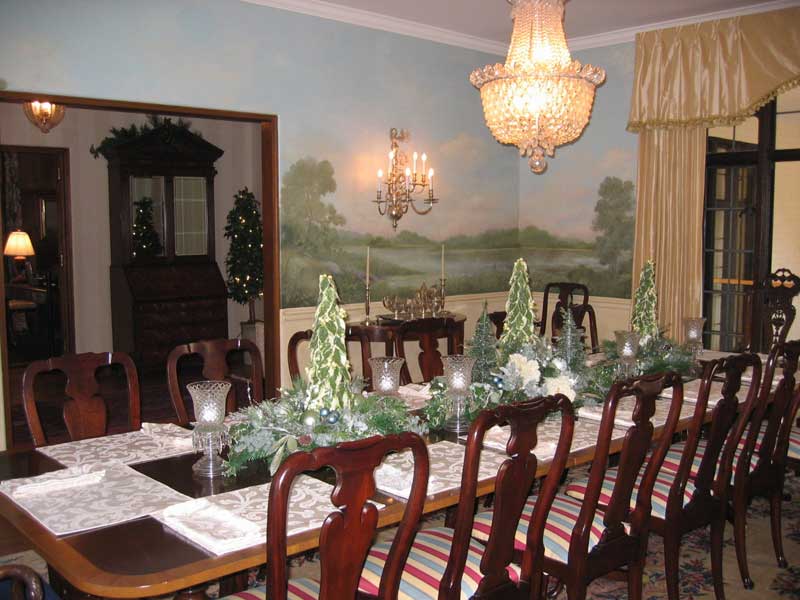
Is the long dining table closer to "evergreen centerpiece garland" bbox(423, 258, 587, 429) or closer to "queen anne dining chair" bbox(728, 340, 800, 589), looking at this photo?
"evergreen centerpiece garland" bbox(423, 258, 587, 429)

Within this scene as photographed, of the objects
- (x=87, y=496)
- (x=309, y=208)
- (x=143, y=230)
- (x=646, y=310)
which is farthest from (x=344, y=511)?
(x=143, y=230)

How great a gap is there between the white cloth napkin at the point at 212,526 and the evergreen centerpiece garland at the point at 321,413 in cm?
31

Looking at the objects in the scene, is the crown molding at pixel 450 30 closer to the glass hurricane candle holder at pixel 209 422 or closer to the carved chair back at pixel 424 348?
the carved chair back at pixel 424 348

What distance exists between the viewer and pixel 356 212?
607 centimetres

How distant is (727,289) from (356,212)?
9.78ft

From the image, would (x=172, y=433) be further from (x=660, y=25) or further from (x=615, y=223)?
(x=660, y=25)

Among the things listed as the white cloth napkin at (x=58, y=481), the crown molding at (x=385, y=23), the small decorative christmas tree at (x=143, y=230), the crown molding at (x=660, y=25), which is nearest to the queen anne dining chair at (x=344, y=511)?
the white cloth napkin at (x=58, y=481)

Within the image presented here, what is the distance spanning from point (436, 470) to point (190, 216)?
Answer: 6.74m

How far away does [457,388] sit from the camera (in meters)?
2.90

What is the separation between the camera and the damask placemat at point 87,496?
79.4 inches

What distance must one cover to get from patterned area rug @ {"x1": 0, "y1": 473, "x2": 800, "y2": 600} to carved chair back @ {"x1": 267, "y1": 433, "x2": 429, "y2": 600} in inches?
67.3

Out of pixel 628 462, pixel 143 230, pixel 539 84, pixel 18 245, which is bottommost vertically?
pixel 628 462

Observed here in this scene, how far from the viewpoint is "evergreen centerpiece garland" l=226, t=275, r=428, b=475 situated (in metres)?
2.39

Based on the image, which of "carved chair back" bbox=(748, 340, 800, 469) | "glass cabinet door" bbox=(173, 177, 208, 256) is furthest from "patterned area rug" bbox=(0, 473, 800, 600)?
"glass cabinet door" bbox=(173, 177, 208, 256)
